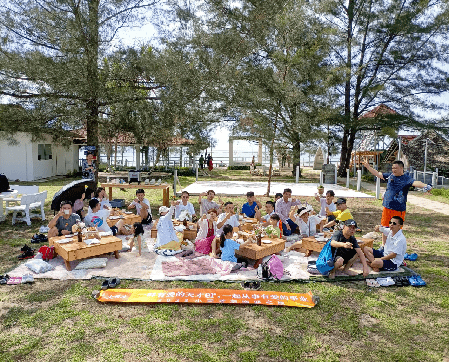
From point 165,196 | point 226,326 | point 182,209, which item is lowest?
point 226,326

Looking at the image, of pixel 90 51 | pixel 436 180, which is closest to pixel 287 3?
pixel 90 51

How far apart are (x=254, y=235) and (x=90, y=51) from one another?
8.02 metres

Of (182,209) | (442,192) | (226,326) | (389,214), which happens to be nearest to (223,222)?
(182,209)

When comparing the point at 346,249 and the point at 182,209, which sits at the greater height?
the point at 182,209

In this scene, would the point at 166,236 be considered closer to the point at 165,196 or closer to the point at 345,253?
the point at 345,253

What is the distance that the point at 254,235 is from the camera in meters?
7.16

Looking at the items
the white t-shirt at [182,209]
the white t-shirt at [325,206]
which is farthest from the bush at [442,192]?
the white t-shirt at [182,209]

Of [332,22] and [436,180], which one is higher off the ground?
[332,22]

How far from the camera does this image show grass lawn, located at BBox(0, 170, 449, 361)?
3.97 m

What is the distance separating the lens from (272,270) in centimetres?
618

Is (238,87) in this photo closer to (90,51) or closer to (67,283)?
(90,51)

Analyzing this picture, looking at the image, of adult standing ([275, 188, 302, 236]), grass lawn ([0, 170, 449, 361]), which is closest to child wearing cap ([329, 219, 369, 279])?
grass lawn ([0, 170, 449, 361])

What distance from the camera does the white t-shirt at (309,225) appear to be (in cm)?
837

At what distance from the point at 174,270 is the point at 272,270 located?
184 centimetres
